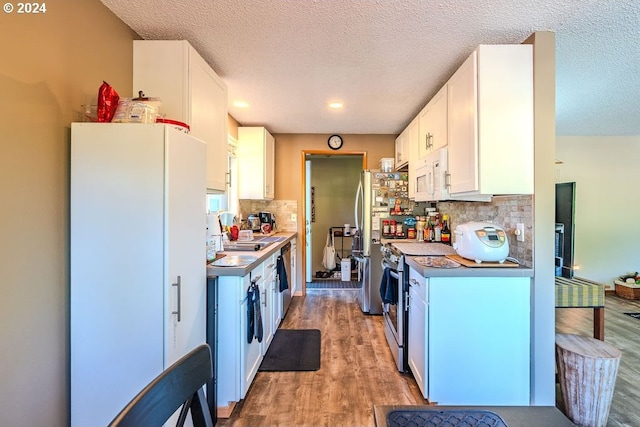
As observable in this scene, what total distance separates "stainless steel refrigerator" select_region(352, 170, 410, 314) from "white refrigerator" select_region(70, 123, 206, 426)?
2611 millimetres

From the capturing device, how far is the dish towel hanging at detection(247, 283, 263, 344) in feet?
6.55

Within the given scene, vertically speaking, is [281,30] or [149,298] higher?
[281,30]

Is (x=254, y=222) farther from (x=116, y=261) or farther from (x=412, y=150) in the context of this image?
(x=116, y=261)

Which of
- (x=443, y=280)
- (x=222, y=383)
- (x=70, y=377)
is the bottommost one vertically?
(x=222, y=383)

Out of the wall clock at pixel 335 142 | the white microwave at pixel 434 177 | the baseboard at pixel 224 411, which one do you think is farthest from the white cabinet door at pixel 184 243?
the wall clock at pixel 335 142

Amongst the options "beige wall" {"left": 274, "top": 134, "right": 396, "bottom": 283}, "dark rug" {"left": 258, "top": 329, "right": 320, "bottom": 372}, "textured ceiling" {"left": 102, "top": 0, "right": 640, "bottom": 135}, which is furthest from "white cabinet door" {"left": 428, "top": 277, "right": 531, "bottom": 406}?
"beige wall" {"left": 274, "top": 134, "right": 396, "bottom": 283}

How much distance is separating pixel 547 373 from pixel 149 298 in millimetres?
2253

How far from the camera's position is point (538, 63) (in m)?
1.83

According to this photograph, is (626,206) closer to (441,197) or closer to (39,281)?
(441,197)

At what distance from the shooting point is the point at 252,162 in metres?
3.87

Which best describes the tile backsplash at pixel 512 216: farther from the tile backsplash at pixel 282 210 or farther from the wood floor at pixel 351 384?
the tile backsplash at pixel 282 210

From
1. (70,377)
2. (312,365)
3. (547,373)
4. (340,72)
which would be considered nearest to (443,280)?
(547,373)

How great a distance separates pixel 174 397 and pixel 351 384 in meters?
1.80

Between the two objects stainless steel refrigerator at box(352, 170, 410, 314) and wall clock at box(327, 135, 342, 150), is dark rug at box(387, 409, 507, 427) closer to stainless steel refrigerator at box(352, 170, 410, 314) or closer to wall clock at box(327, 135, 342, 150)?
stainless steel refrigerator at box(352, 170, 410, 314)
